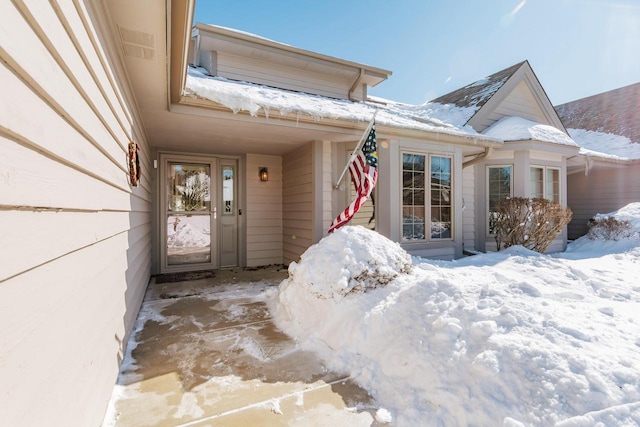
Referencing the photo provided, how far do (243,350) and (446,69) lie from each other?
10.8 m

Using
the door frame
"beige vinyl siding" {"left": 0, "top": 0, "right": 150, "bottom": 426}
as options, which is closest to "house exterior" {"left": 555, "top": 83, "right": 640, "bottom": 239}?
the door frame

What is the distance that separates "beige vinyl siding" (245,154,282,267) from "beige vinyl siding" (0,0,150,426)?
3.93 metres

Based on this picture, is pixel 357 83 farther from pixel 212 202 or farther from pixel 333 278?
pixel 333 278

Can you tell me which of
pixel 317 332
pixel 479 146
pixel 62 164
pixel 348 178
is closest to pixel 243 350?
pixel 317 332

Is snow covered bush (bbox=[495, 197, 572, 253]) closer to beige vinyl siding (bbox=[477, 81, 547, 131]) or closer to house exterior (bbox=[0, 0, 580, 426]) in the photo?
house exterior (bbox=[0, 0, 580, 426])

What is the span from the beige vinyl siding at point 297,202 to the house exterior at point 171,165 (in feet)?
0.13

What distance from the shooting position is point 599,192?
8984mm

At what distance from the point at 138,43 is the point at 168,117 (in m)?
1.58

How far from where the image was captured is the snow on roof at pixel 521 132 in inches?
251

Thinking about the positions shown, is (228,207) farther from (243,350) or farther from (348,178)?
(243,350)

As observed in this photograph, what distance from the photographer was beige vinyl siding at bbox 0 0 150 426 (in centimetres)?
77

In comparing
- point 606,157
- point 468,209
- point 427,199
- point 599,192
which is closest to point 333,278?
point 427,199

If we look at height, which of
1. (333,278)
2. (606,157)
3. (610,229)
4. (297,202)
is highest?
(606,157)

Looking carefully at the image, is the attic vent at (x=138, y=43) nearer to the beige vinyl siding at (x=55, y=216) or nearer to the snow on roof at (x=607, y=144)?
the beige vinyl siding at (x=55, y=216)
